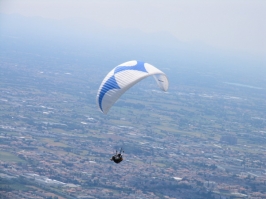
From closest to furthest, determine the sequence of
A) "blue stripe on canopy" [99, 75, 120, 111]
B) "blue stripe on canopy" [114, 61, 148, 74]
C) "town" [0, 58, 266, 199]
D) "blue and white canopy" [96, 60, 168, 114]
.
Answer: "blue and white canopy" [96, 60, 168, 114] < "blue stripe on canopy" [99, 75, 120, 111] < "blue stripe on canopy" [114, 61, 148, 74] < "town" [0, 58, 266, 199]

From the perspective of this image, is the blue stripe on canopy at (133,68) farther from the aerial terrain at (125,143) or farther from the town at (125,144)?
the town at (125,144)

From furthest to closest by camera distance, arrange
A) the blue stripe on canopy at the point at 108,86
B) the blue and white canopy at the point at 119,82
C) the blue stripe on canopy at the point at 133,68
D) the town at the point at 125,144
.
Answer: the town at the point at 125,144
the blue stripe on canopy at the point at 133,68
the blue stripe on canopy at the point at 108,86
the blue and white canopy at the point at 119,82

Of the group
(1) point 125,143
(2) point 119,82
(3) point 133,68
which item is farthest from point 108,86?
(1) point 125,143

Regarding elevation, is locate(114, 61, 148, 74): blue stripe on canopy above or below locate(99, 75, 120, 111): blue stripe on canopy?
above

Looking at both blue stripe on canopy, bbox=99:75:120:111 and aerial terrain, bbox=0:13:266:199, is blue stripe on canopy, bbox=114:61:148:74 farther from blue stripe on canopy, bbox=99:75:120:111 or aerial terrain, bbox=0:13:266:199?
aerial terrain, bbox=0:13:266:199

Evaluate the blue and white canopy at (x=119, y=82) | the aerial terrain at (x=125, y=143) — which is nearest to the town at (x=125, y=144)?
the aerial terrain at (x=125, y=143)

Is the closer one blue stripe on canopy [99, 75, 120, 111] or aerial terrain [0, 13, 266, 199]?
blue stripe on canopy [99, 75, 120, 111]

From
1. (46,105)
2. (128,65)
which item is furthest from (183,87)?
(128,65)

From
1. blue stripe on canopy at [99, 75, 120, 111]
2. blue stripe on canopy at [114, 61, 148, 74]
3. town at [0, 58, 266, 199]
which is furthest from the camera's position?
town at [0, 58, 266, 199]

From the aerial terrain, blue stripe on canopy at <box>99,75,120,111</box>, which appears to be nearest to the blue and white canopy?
blue stripe on canopy at <box>99,75,120,111</box>

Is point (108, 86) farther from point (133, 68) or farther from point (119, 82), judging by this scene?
point (133, 68)

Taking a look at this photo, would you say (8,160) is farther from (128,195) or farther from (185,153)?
(185,153)
